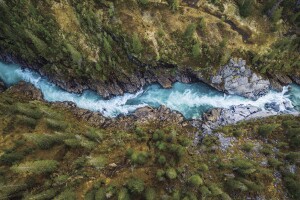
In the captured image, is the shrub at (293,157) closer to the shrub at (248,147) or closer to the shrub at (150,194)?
the shrub at (248,147)

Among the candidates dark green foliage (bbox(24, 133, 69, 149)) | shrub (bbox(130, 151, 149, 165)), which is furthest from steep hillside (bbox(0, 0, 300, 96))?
shrub (bbox(130, 151, 149, 165))

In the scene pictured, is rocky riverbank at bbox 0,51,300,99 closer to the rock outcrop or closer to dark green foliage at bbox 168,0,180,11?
the rock outcrop

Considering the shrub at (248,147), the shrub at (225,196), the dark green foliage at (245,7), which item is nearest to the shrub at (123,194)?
the shrub at (225,196)

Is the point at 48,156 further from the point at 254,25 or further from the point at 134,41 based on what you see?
the point at 254,25

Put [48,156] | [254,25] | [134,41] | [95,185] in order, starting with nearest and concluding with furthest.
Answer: [95,185]
[48,156]
[134,41]
[254,25]

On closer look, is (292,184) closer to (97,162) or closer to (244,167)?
(244,167)

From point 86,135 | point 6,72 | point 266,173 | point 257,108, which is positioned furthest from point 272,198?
point 6,72
